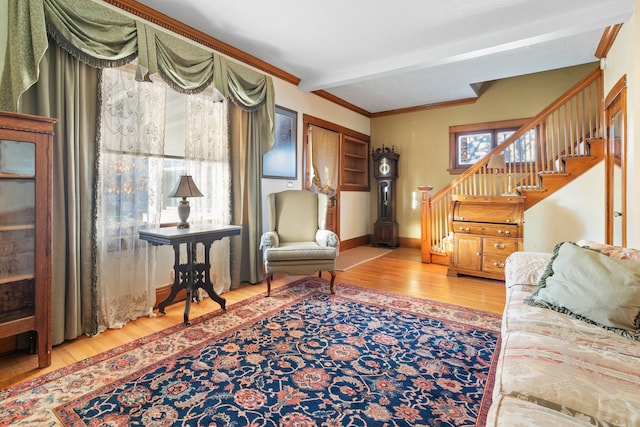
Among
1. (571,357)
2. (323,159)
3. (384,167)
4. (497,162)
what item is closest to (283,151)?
(323,159)

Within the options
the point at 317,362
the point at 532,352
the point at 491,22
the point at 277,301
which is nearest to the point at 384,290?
the point at 277,301

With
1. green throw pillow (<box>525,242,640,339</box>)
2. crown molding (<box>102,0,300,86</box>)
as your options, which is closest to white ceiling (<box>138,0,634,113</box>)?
crown molding (<box>102,0,300,86</box>)

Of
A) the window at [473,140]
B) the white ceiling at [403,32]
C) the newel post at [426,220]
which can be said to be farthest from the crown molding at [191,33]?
the window at [473,140]

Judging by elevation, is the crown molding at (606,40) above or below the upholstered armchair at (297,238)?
above

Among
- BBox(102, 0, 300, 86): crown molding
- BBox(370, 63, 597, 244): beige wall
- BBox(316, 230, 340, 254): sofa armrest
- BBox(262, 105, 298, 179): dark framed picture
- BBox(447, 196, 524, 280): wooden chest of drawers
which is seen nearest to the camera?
BBox(102, 0, 300, 86): crown molding

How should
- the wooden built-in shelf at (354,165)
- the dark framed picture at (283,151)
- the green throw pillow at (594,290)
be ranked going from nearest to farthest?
the green throw pillow at (594,290) < the dark framed picture at (283,151) < the wooden built-in shelf at (354,165)

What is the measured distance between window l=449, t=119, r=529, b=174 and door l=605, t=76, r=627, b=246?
173cm

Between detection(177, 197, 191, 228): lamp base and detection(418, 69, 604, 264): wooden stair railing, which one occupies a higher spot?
detection(418, 69, 604, 264): wooden stair railing

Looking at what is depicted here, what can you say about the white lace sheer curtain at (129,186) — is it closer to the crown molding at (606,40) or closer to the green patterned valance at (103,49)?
the green patterned valance at (103,49)

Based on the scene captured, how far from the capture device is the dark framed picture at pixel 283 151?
4148mm

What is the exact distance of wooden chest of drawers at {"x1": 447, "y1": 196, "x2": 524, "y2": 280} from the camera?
148 inches

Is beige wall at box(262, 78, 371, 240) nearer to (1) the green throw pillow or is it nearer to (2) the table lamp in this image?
(2) the table lamp

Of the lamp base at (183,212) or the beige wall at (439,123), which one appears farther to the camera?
the beige wall at (439,123)

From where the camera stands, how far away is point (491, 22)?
9.95 feet
